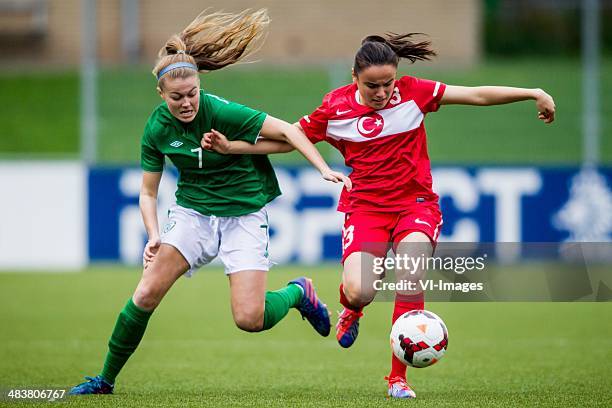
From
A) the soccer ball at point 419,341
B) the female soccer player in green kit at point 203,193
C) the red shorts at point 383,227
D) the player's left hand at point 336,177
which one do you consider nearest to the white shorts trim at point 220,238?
the female soccer player in green kit at point 203,193

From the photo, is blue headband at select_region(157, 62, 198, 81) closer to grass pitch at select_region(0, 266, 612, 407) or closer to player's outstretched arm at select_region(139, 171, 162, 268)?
player's outstretched arm at select_region(139, 171, 162, 268)

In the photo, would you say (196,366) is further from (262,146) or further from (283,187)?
(283,187)

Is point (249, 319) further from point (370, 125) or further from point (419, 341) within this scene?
point (370, 125)

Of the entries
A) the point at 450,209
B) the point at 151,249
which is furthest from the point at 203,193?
the point at 450,209

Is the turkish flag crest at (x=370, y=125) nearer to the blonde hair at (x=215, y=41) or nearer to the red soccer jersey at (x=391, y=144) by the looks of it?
the red soccer jersey at (x=391, y=144)

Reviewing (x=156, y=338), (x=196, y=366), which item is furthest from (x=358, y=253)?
(x=156, y=338)

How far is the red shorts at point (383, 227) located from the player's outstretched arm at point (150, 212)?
1.06 metres

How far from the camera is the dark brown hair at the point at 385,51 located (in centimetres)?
611

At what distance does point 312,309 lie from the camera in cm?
703

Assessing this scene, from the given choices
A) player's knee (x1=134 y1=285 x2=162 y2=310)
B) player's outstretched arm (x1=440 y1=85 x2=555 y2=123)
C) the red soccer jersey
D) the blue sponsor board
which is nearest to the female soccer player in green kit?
player's knee (x1=134 y1=285 x2=162 y2=310)

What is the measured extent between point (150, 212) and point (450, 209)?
25.2 feet

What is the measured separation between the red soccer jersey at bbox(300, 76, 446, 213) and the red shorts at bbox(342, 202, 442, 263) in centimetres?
5

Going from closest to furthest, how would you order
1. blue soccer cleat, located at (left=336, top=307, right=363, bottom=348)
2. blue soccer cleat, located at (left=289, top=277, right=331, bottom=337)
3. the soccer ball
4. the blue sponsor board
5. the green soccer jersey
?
the soccer ball < the green soccer jersey < blue soccer cleat, located at (left=336, top=307, right=363, bottom=348) < blue soccer cleat, located at (left=289, top=277, right=331, bottom=337) < the blue sponsor board

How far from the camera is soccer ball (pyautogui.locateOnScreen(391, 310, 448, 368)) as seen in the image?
5.88 metres
